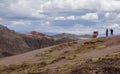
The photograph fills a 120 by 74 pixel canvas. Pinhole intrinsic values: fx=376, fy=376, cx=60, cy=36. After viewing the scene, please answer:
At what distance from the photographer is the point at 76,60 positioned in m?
48.4

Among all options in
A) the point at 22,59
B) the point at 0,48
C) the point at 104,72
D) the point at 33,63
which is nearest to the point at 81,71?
the point at 104,72

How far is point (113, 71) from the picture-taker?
1515 inches

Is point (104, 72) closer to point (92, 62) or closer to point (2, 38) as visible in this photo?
point (92, 62)

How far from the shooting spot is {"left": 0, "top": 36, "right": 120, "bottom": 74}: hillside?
40531 millimetres

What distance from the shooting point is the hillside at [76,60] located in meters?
40.5

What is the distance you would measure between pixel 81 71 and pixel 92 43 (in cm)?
1951

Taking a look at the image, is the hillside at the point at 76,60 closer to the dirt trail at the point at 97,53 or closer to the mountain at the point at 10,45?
the dirt trail at the point at 97,53

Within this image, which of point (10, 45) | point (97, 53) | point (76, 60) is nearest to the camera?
point (76, 60)

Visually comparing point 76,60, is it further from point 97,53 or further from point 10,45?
point 10,45

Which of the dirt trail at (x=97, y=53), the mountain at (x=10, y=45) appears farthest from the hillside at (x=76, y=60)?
the mountain at (x=10, y=45)

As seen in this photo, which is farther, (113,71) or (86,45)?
(86,45)

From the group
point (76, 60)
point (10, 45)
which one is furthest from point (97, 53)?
point (10, 45)

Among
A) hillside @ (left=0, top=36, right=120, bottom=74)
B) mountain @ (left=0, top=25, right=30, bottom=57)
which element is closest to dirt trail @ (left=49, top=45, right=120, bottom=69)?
hillside @ (left=0, top=36, right=120, bottom=74)

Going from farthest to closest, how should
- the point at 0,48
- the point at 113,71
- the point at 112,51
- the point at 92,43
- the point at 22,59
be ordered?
the point at 0,48 < the point at 22,59 < the point at 92,43 < the point at 112,51 < the point at 113,71
